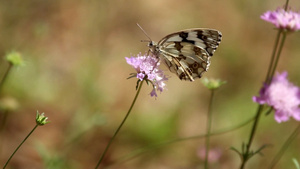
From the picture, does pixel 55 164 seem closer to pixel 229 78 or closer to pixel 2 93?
pixel 2 93

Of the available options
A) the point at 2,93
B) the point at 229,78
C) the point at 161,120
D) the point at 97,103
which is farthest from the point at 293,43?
the point at 2,93

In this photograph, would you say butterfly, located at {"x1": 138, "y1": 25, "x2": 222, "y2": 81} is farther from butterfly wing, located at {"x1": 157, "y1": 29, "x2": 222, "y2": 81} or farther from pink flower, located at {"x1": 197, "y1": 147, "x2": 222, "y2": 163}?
pink flower, located at {"x1": 197, "y1": 147, "x2": 222, "y2": 163}

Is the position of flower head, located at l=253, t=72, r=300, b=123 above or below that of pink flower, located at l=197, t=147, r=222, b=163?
below

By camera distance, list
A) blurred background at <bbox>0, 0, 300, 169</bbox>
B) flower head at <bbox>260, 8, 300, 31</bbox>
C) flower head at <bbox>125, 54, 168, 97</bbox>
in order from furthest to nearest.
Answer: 1. blurred background at <bbox>0, 0, 300, 169</bbox>
2. flower head at <bbox>260, 8, 300, 31</bbox>
3. flower head at <bbox>125, 54, 168, 97</bbox>

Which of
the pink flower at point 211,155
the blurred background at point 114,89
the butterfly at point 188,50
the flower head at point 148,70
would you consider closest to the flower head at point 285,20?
the butterfly at point 188,50

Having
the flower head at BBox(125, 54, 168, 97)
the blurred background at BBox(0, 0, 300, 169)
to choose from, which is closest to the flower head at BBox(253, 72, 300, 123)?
the flower head at BBox(125, 54, 168, 97)

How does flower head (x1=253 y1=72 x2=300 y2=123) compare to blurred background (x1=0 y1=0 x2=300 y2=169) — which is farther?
blurred background (x1=0 y1=0 x2=300 y2=169)

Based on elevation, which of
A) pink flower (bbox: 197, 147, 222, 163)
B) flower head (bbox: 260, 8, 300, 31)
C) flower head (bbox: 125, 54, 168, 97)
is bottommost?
flower head (bbox: 125, 54, 168, 97)

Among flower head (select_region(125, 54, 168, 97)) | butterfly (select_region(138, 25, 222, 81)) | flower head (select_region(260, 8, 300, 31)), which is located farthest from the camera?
butterfly (select_region(138, 25, 222, 81))
